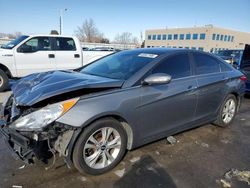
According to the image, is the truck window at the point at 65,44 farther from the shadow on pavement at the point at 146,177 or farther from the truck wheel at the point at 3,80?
the shadow on pavement at the point at 146,177

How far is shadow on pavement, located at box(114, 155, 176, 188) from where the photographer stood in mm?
2738

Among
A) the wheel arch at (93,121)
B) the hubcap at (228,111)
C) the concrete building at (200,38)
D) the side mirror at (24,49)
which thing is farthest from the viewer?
the concrete building at (200,38)

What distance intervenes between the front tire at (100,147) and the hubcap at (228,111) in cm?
272

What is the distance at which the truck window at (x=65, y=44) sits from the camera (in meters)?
8.14

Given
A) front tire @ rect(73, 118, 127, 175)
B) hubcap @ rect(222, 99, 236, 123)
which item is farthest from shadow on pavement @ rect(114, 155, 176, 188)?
hubcap @ rect(222, 99, 236, 123)

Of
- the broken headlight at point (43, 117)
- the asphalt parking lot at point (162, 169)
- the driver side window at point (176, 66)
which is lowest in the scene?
the asphalt parking lot at point (162, 169)

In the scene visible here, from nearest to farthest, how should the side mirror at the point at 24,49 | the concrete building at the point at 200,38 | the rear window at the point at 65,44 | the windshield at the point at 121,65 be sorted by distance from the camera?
the windshield at the point at 121,65
the side mirror at the point at 24,49
the rear window at the point at 65,44
the concrete building at the point at 200,38

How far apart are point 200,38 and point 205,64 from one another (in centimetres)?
5455

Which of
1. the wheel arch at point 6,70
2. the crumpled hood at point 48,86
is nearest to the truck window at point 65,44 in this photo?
the wheel arch at point 6,70

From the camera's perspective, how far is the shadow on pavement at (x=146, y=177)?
2.74 metres

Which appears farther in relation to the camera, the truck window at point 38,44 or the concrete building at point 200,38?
the concrete building at point 200,38

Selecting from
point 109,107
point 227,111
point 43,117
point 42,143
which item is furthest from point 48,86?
point 227,111

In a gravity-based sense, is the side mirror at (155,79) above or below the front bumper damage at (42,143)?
above

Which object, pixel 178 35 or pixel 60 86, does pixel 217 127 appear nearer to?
pixel 60 86
